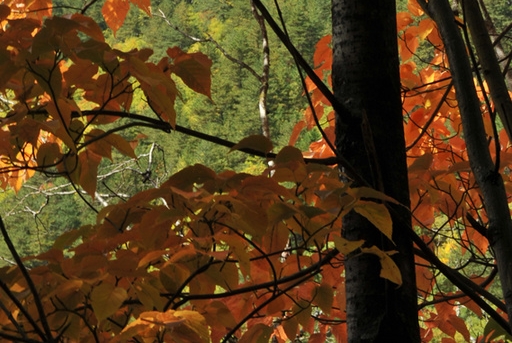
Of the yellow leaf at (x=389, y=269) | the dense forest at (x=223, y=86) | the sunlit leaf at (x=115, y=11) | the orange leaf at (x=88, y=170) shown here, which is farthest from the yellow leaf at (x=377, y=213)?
the dense forest at (x=223, y=86)

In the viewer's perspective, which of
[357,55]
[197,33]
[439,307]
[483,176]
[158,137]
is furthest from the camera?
[197,33]

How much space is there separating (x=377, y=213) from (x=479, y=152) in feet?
0.43

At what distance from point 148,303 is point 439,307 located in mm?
1005

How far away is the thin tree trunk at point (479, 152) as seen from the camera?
2.42 feet

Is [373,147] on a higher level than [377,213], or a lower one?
higher

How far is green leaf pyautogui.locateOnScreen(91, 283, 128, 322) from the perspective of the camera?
765mm

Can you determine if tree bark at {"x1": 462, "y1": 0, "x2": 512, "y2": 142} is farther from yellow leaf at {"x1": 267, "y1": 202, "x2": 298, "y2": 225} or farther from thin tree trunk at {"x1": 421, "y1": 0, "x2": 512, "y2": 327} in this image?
yellow leaf at {"x1": 267, "y1": 202, "x2": 298, "y2": 225}

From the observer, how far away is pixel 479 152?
77 cm

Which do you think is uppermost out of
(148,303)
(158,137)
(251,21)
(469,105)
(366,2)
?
(251,21)

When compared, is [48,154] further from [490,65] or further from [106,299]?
[490,65]

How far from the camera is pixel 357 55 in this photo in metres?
0.99

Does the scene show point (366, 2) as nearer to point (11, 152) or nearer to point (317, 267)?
point (317, 267)

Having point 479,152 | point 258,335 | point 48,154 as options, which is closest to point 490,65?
point 479,152

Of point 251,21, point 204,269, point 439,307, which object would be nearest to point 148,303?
point 204,269
